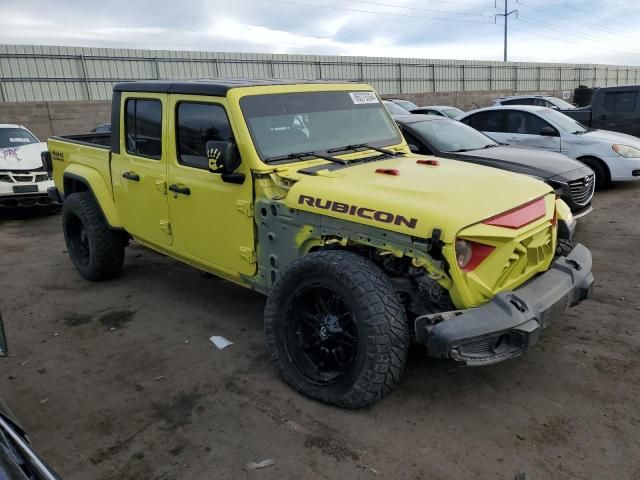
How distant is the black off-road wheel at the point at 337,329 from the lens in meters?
2.89

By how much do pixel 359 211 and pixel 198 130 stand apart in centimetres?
165

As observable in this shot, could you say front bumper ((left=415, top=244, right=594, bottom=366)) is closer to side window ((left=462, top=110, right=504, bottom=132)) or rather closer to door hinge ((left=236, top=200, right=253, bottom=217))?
door hinge ((left=236, top=200, right=253, bottom=217))

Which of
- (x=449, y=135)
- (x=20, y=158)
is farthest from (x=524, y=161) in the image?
(x=20, y=158)

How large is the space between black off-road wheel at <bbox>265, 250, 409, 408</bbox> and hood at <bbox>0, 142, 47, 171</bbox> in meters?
7.23

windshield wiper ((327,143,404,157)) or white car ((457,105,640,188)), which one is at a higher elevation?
windshield wiper ((327,143,404,157))

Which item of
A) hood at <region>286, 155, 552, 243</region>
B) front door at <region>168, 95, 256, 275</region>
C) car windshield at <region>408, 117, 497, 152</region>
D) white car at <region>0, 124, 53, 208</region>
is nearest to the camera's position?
hood at <region>286, 155, 552, 243</region>

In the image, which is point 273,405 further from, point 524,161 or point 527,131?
point 527,131

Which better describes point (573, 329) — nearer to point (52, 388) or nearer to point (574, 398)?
point (574, 398)

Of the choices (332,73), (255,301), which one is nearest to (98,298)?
(255,301)

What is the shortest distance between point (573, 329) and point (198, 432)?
9.56 feet

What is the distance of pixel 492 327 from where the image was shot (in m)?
2.72

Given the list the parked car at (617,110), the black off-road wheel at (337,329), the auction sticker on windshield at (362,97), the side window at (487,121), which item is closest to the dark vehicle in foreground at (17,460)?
the black off-road wheel at (337,329)

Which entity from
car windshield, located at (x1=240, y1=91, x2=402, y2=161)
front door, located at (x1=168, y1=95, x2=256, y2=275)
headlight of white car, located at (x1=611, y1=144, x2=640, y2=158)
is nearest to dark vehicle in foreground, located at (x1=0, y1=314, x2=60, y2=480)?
front door, located at (x1=168, y1=95, x2=256, y2=275)

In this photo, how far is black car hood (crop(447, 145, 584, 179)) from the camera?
6.28 m
